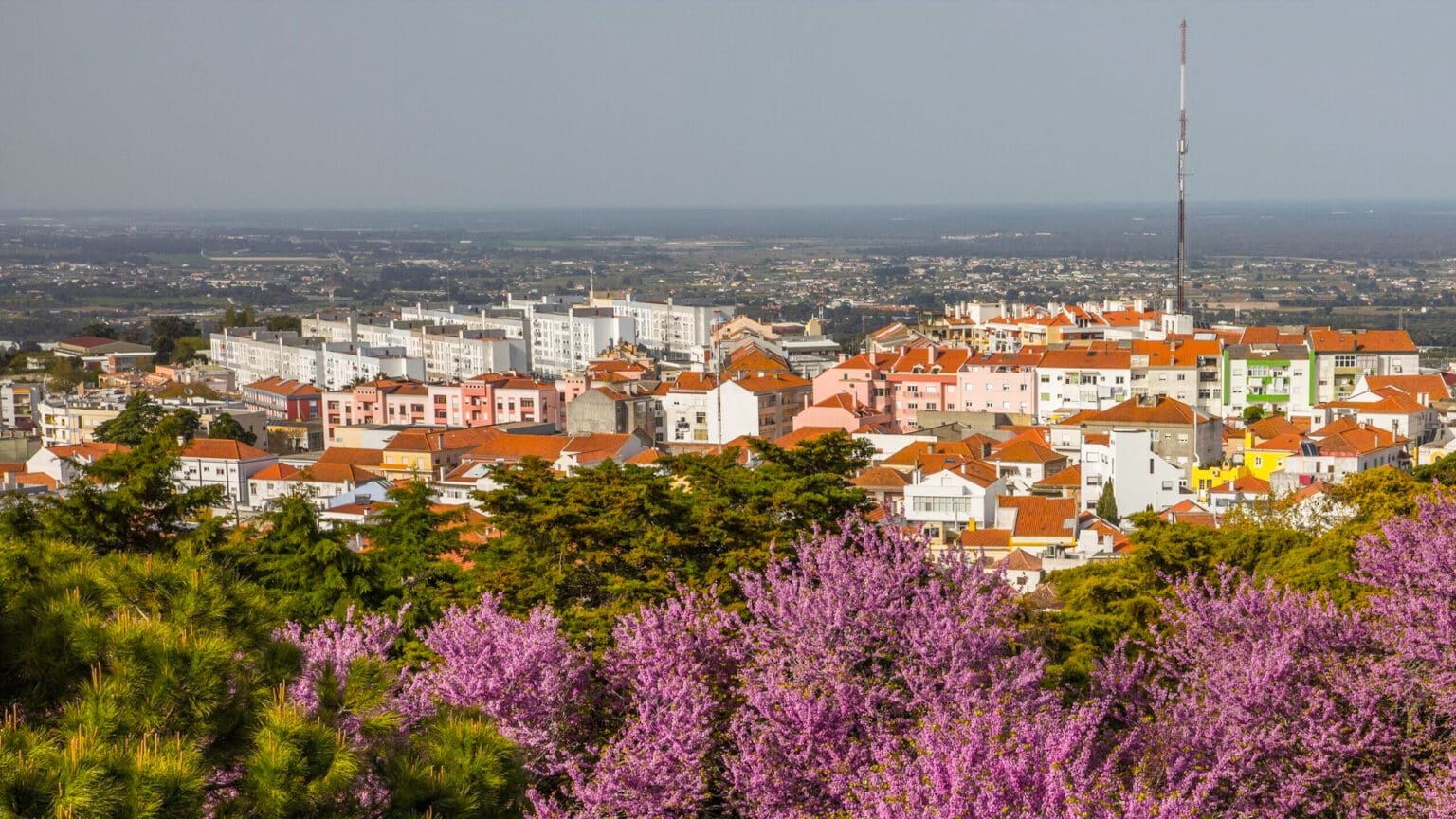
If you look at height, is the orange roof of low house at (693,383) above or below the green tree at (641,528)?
below

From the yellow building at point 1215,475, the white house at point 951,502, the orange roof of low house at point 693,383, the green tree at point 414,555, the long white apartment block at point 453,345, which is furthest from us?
the long white apartment block at point 453,345

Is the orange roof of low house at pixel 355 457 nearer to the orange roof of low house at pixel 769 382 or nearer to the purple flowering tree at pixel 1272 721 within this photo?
the orange roof of low house at pixel 769 382

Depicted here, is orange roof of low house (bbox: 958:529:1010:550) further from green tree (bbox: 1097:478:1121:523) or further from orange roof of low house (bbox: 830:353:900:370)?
orange roof of low house (bbox: 830:353:900:370)

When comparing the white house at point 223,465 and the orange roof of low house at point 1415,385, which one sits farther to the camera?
the orange roof of low house at point 1415,385

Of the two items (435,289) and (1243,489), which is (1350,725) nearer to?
(1243,489)

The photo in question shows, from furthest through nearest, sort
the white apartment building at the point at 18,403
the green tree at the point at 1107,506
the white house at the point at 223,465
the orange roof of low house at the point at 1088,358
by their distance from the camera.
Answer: the white apartment building at the point at 18,403 < the orange roof of low house at the point at 1088,358 < the white house at the point at 223,465 < the green tree at the point at 1107,506

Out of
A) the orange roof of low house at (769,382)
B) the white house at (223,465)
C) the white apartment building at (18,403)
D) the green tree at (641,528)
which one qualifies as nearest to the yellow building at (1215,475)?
the orange roof of low house at (769,382)

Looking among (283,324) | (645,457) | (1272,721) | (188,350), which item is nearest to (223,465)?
(645,457)

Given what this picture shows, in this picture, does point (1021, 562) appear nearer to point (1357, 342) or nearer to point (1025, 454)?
point (1025, 454)
